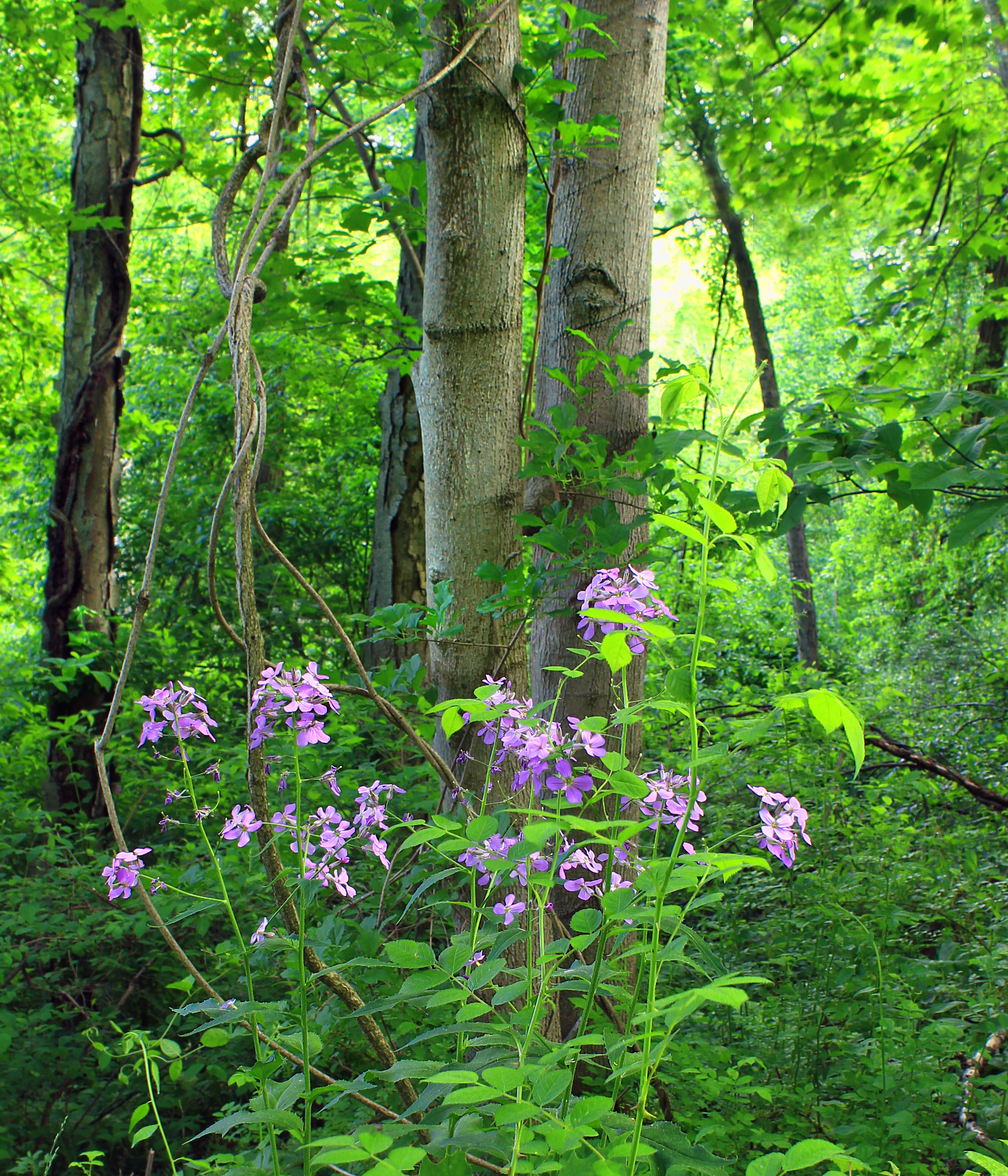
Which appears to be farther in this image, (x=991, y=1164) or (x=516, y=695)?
(x=516, y=695)

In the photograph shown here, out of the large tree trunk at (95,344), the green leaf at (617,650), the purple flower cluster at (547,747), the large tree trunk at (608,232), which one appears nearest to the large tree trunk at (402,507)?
the large tree trunk at (95,344)

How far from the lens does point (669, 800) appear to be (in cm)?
112

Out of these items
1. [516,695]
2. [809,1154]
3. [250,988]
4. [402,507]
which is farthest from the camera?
[402,507]

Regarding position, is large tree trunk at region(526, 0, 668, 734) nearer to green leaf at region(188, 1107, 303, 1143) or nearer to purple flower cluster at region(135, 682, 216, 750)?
purple flower cluster at region(135, 682, 216, 750)

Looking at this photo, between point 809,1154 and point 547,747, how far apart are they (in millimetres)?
493

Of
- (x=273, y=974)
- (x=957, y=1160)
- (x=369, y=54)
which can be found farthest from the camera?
(x=369, y=54)

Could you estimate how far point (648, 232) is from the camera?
7.70 feet

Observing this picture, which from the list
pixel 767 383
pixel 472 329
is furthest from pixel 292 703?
pixel 767 383

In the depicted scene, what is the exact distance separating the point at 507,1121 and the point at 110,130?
592 centimetres

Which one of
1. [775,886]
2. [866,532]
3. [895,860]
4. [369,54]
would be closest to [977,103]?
[369,54]

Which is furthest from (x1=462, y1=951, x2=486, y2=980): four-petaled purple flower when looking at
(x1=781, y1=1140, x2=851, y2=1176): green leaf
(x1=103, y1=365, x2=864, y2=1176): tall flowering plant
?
(x1=781, y1=1140, x2=851, y2=1176): green leaf

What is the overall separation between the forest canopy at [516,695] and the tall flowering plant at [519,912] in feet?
0.04

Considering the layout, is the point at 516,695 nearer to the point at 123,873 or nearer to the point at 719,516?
the point at 123,873

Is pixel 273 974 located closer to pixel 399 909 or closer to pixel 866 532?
pixel 399 909
